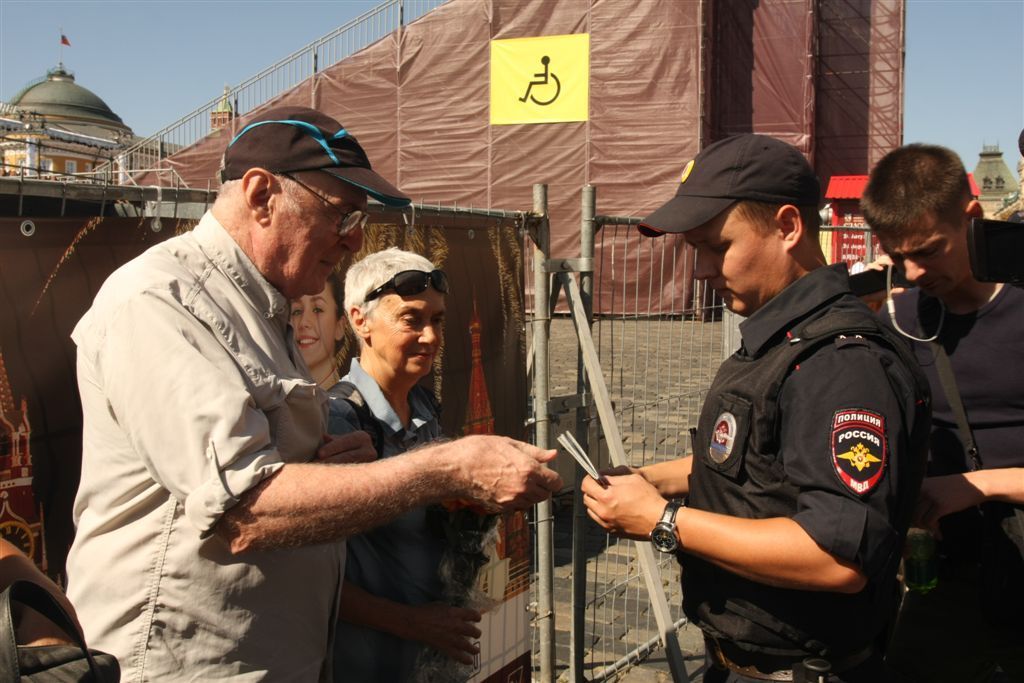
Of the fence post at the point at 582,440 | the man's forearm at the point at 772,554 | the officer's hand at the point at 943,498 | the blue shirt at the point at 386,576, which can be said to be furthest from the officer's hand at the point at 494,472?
the fence post at the point at 582,440

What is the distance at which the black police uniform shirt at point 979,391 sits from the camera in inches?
118

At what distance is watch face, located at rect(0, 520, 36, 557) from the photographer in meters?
2.05

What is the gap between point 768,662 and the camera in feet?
7.57

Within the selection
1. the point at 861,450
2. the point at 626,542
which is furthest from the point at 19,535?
the point at 626,542

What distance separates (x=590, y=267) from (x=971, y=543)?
72.3 inches

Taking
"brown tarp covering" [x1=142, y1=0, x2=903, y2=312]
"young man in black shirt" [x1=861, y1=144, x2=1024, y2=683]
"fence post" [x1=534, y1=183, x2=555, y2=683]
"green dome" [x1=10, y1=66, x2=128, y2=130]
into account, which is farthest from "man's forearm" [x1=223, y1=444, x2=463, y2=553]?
"green dome" [x1=10, y1=66, x2=128, y2=130]

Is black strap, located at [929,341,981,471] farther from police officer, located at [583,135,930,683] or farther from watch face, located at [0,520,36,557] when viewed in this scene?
watch face, located at [0,520,36,557]

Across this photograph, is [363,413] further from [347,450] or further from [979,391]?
[979,391]

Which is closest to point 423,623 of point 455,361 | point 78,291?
point 455,361

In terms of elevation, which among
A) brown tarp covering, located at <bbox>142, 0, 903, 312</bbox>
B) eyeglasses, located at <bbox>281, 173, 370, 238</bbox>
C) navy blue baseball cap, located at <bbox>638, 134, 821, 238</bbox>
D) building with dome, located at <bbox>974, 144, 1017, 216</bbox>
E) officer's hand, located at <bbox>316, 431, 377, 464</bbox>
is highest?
building with dome, located at <bbox>974, 144, 1017, 216</bbox>

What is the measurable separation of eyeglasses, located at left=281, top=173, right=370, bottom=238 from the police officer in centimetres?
81

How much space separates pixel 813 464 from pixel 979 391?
131 centimetres

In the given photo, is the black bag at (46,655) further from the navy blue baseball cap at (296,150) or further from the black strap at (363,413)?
the black strap at (363,413)

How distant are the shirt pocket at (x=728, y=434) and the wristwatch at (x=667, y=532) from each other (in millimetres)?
153
